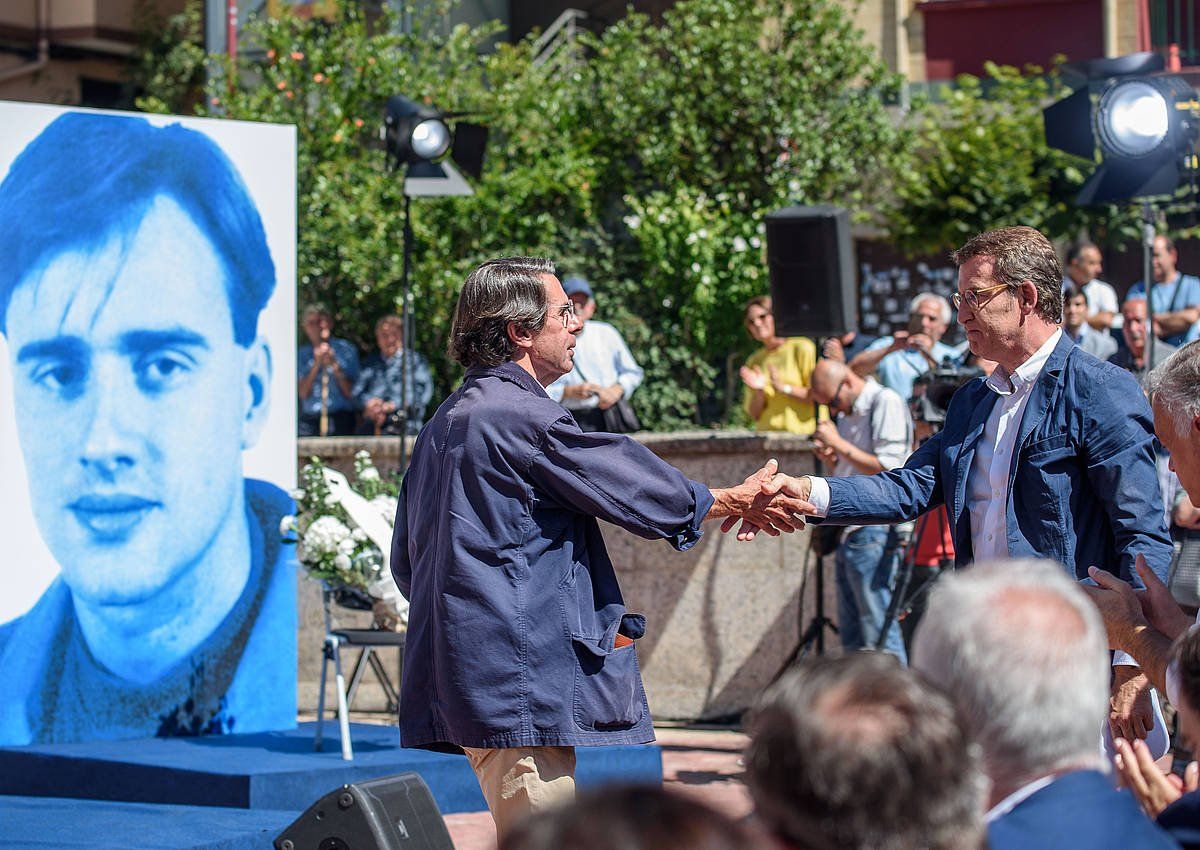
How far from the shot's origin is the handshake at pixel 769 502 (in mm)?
4156

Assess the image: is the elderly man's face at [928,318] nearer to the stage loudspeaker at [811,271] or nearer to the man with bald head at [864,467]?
the stage loudspeaker at [811,271]

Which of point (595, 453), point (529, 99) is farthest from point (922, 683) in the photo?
point (529, 99)

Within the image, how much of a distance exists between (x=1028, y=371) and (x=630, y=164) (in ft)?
36.2

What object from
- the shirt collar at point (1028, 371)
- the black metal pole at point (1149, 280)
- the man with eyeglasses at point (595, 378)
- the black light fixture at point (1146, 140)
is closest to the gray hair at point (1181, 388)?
the shirt collar at point (1028, 371)

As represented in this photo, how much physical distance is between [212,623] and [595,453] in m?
3.95

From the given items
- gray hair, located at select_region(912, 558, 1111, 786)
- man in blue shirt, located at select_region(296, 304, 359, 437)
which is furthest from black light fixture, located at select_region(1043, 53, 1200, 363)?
gray hair, located at select_region(912, 558, 1111, 786)

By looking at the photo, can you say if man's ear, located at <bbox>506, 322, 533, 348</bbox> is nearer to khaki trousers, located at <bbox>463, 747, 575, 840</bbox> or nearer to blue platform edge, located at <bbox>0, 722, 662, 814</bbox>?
khaki trousers, located at <bbox>463, 747, 575, 840</bbox>

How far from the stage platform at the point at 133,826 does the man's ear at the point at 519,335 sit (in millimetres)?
2031

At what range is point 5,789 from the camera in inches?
256

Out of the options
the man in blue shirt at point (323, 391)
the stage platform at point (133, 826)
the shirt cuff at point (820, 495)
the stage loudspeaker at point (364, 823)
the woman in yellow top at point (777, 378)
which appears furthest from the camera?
the man in blue shirt at point (323, 391)

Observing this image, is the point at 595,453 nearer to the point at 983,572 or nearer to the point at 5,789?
the point at 983,572

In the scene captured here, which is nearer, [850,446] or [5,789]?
[5,789]

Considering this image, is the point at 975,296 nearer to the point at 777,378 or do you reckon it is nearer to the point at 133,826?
the point at 133,826

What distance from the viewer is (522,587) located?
3566mm
